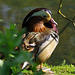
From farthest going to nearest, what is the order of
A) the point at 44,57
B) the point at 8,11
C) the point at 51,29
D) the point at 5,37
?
the point at 8,11
the point at 51,29
the point at 44,57
the point at 5,37

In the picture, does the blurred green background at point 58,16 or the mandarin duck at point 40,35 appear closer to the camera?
the mandarin duck at point 40,35

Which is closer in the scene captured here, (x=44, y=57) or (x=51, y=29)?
(x=44, y=57)

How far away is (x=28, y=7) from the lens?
380 cm

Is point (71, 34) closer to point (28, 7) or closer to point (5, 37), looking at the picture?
point (28, 7)

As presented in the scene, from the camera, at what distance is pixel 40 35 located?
81.8 inches

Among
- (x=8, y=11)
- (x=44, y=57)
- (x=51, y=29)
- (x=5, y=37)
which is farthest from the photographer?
(x=8, y=11)

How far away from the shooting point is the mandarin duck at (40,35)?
2.00 m

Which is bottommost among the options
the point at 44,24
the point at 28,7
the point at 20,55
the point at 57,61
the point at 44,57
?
the point at 57,61

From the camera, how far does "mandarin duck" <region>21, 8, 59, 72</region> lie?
6.57 ft

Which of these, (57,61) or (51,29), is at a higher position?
(51,29)

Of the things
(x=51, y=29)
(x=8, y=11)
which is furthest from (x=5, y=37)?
(x=8, y=11)

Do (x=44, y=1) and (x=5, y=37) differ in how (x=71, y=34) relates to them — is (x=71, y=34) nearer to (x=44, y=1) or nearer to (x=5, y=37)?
(x=44, y=1)

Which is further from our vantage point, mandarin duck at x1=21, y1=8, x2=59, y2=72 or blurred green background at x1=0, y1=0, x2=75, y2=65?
blurred green background at x1=0, y1=0, x2=75, y2=65

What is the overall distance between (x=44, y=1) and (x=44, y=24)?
157 cm
